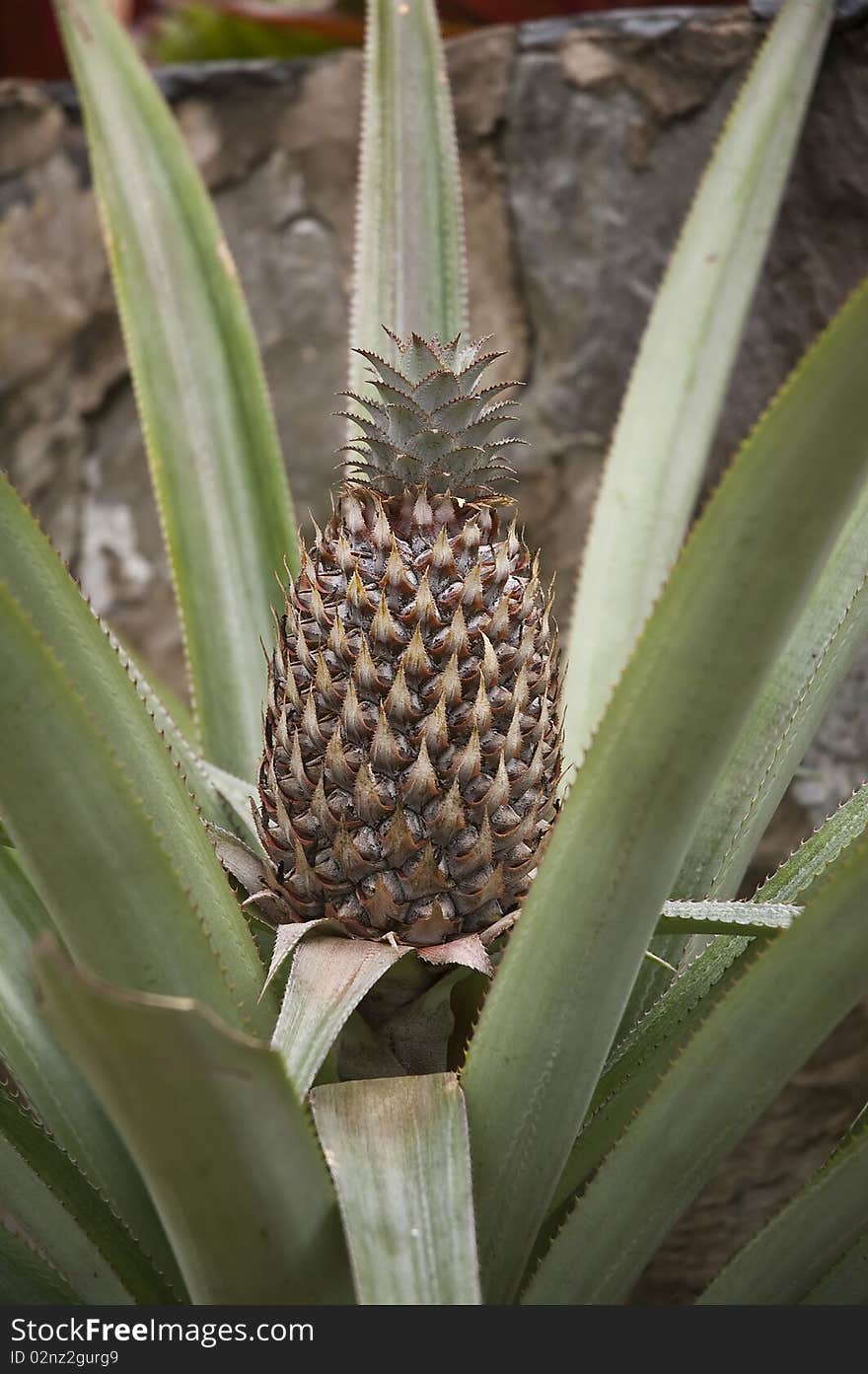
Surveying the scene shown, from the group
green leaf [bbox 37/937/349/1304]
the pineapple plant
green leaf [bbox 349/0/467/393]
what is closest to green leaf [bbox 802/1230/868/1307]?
the pineapple plant

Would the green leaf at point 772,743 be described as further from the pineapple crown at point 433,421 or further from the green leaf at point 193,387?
the green leaf at point 193,387

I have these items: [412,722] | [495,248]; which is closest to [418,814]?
[412,722]

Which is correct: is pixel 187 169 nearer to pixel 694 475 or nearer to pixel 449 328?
pixel 449 328

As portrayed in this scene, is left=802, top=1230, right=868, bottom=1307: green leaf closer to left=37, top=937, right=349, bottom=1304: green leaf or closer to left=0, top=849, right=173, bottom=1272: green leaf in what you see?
left=37, top=937, right=349, bottom=1304: green leaf

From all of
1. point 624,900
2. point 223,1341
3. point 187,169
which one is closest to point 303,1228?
point 223,1341

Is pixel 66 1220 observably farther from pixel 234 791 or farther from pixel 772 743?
pixel 772 743
